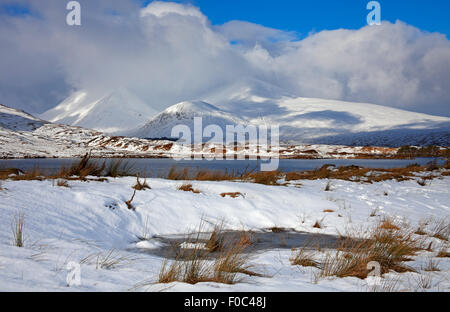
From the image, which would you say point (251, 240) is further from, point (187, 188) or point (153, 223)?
point (187, 188)

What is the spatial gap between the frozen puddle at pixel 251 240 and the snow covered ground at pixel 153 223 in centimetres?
12

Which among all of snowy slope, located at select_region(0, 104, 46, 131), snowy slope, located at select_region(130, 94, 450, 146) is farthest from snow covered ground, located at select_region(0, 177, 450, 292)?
snowy slope, located at select_region(130, 94, 450, 146)

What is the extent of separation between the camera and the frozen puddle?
375cm

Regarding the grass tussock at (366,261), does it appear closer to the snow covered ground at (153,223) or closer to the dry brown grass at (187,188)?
the snow covered ground at (153,223)

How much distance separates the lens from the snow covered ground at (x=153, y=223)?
2.16 meters

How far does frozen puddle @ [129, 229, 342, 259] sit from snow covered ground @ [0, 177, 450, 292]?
0.12 meters

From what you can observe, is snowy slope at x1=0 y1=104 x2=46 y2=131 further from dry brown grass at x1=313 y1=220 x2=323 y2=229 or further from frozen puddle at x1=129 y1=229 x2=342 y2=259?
dry brown grass at x1=313 y1=220 x2=323 y2=229

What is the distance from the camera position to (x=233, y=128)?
558 feet

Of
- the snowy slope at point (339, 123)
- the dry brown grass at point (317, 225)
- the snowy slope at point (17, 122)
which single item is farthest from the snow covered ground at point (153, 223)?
the snowy slope at point (339, 123)

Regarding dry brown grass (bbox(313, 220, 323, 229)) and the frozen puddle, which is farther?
dry brown grass (bbox(313, 220, 323, 229))
